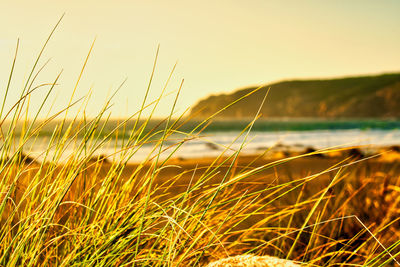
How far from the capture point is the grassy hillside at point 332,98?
93875 millimetres

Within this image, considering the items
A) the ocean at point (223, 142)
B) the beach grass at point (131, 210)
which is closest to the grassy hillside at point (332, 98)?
the ocean at point (223, 142)

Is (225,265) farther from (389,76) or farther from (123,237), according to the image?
(389,76)

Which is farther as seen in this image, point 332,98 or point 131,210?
point 332,98

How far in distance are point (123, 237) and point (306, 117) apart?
116412mm

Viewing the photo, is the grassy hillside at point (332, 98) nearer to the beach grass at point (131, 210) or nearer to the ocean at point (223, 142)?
the ocean at point (223, 142)

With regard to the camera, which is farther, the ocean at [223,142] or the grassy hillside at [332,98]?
the grassy hillside at [332,98]

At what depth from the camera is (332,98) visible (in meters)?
108

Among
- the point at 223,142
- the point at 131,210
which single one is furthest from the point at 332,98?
the point at 131,210

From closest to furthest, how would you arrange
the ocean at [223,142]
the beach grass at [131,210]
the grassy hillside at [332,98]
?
1. the beach grass at [131,210]
2. the ocean at [223,142]
3. the grassy hillside at [332,98]

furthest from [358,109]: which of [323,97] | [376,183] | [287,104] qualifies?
[376,183]

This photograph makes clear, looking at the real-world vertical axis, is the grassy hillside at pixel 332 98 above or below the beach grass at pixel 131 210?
above

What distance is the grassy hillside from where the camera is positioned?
93875mm

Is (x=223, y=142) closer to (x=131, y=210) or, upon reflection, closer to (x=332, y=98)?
(x=131, y=210)

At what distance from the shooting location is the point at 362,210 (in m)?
2.74
